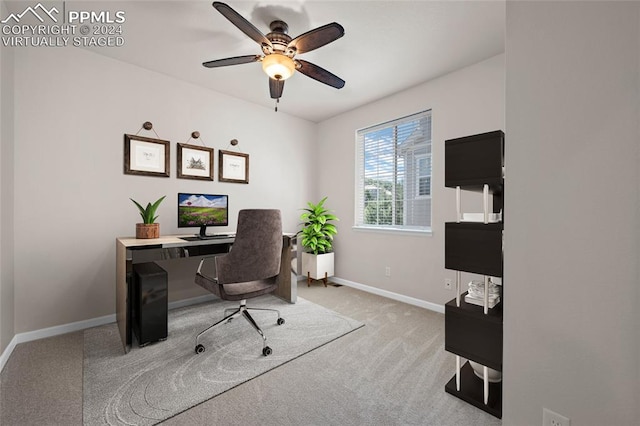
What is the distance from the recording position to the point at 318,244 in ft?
13.0

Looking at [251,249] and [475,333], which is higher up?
[251,249]

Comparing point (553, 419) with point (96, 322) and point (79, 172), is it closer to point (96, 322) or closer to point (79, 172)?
point (96, 322)

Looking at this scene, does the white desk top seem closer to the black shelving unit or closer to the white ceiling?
the white ceiling

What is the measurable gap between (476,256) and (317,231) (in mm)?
2625

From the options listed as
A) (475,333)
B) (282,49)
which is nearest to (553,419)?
(475,333)

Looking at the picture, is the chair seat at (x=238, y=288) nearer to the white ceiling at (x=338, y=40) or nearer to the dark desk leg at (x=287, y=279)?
the dark desk leg at (x=287, y=279)

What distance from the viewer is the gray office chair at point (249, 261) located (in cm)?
206

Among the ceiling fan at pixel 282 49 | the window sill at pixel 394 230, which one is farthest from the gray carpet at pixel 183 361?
the ceiling fan at pixel 282 49

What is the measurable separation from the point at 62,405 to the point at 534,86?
2.92m

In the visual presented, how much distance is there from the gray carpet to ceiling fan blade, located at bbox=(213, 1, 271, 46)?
2.31m

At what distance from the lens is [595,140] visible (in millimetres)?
1000

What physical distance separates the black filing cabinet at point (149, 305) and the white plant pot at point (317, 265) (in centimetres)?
212

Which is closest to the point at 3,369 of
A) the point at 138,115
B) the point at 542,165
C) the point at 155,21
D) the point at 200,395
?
the point at 200,395

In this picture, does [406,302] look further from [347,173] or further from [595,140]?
[595,140]
